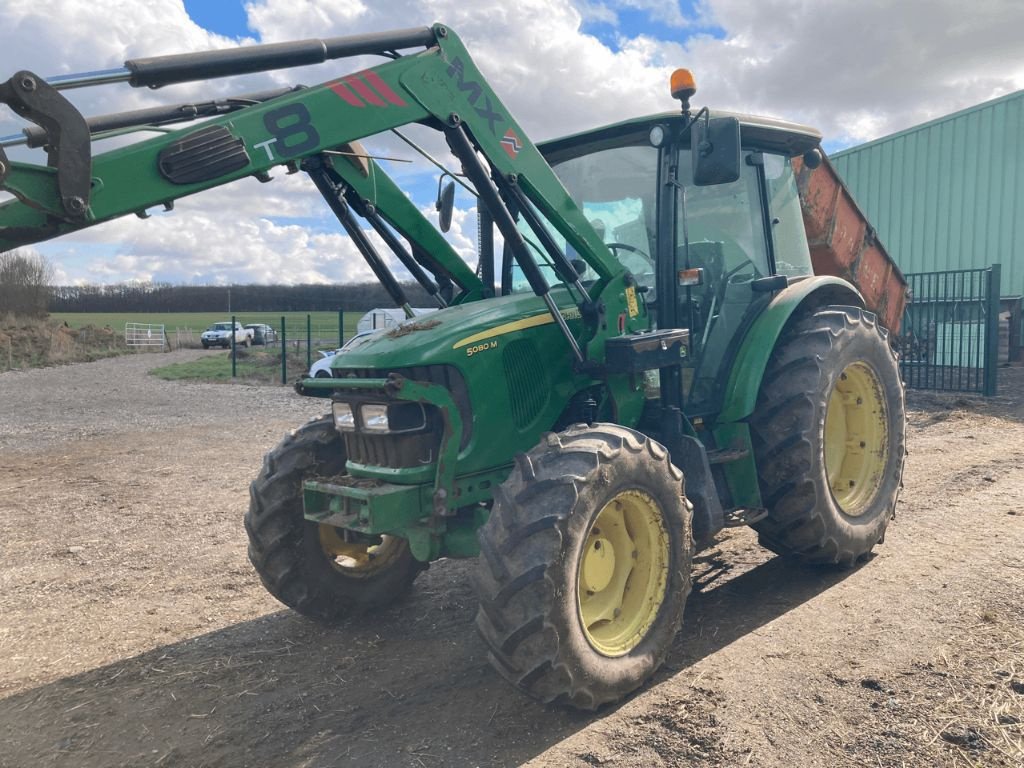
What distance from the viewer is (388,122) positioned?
3.33m

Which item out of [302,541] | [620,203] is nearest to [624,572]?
[302,541]

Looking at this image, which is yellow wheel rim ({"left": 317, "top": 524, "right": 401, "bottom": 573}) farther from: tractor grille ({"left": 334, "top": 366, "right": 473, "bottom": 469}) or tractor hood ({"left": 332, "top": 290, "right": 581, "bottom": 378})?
tractor hood ({"left": 332, "top": 290, "right": 581, "bottom": 378})

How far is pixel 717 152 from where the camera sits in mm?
3922

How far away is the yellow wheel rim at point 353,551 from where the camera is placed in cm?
435

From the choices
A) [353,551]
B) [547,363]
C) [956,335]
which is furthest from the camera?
[956,335]

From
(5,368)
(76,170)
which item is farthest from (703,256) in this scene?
(5,368)

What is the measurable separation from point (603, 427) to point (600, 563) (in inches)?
23.3

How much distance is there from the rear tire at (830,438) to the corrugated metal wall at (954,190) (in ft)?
40.8

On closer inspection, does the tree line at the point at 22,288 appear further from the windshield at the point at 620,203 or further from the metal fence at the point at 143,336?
the windshield at the point at 620,203

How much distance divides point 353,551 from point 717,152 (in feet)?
9.24

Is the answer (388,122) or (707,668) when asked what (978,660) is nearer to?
(707,668)

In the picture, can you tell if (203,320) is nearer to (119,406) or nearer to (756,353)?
(119,406)

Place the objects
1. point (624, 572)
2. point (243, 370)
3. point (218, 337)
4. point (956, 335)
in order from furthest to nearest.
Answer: point (218, 337)
point (243, 370)
point (956, 335)
point (624, 572)

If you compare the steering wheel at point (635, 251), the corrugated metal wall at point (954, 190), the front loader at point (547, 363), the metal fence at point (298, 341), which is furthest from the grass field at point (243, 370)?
the steering wheel at point (635, 251)
